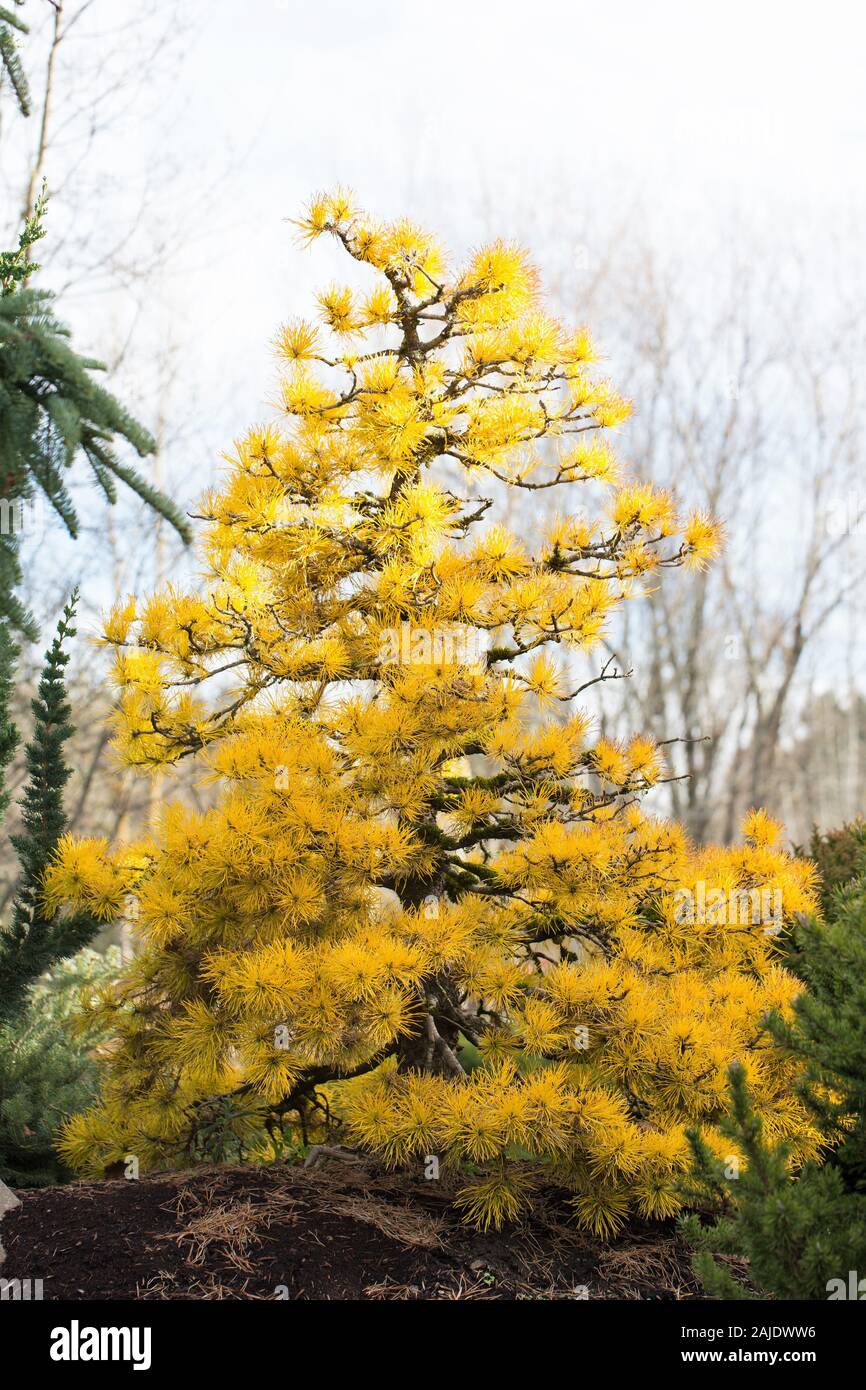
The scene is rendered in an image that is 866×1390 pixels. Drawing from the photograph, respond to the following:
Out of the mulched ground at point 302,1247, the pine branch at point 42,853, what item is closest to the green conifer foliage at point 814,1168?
the mulched ground at point 302,1247

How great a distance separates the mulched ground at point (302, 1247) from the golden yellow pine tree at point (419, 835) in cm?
12

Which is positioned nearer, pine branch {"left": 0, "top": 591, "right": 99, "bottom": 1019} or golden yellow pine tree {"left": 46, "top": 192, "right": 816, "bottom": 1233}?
golden yellow pine tree {"left": 46, "top": 192, "right": 816, "bottom": 1233}

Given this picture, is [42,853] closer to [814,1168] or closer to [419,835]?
[419,835]

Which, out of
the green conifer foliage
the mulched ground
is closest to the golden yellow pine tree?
the mulched ground

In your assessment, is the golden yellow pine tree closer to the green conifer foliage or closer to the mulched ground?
the mulched ground

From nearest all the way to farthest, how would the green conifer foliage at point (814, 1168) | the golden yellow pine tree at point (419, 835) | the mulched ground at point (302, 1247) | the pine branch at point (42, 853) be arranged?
the green conifer foliage at point (814, 1168) < the mulched ground at point (302, 1247) < the golden yellow pine tree at point (419, 835) < the pine branch at point (42, 853)

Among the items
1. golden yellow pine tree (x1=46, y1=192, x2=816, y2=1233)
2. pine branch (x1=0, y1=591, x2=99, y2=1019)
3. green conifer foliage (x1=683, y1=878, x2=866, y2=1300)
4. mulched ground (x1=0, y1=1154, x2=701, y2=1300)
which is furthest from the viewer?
pine branch (x1=0, y1=591, x2=99, y2=1019)

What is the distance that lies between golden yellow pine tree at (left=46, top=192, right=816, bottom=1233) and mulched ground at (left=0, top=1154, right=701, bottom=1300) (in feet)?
0.40

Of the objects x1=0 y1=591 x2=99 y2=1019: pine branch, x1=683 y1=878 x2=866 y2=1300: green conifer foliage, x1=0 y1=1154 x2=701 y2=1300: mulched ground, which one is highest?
x1=0 y1=591 x2=99 y2=1019: pine branch

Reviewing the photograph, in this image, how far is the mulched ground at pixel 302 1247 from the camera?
2975 mm

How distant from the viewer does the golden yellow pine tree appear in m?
3.29

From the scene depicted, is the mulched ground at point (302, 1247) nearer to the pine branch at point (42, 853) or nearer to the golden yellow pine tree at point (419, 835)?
the golden yellow pine tree at point (419, 835)

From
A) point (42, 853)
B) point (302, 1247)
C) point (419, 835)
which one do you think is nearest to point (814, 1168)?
point (302, 1247)
